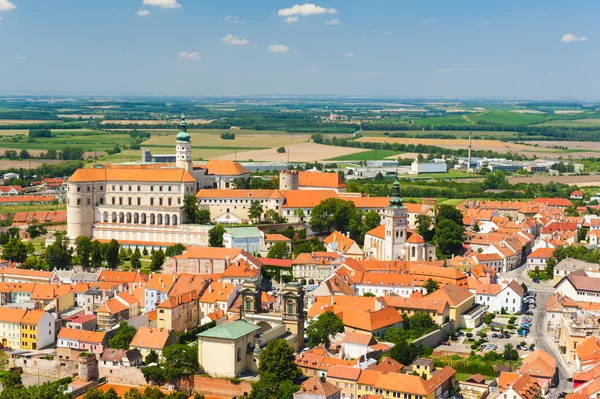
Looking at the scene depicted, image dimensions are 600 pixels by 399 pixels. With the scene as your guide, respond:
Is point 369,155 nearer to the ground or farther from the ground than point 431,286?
nearer to the ground

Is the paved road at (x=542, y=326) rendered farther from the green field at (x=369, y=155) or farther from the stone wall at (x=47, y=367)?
the green field at (x=369, y=155)

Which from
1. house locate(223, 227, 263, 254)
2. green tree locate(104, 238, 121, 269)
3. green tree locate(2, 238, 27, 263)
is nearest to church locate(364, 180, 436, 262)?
house locate(223, 227, 263, 254)

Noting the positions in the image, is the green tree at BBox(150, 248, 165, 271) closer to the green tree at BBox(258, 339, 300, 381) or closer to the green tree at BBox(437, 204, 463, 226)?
the green tree at BBox(258, 339, 300, 381)

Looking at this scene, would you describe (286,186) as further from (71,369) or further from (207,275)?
(71,369)

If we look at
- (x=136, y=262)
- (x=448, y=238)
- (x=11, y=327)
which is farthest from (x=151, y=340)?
(x=448, y=238)

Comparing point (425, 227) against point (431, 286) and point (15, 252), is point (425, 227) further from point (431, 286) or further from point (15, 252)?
point (15, 252)
